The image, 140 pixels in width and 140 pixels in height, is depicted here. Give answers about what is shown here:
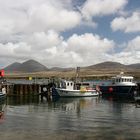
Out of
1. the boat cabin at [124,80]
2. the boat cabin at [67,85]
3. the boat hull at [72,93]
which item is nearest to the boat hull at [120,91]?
the boat cabin at [124,80]

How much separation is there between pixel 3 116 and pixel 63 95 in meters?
34.0

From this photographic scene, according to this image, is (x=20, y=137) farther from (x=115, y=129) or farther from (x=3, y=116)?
(x=3, y=116)

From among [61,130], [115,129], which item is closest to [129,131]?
[115,129]

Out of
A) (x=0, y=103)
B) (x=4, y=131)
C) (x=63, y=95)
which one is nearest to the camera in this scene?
(x=4, y=131)

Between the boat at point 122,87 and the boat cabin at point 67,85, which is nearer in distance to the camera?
the boat cabin at point 67,85

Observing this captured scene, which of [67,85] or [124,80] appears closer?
[67,85]

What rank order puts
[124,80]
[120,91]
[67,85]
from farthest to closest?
[124,80] < [120,91] < [67,85]

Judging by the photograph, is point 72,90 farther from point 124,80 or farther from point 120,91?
point 124,80

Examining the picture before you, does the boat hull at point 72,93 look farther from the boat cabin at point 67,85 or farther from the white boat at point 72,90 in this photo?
the boat cabin at point 67,85

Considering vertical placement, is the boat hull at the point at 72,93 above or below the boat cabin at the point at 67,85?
below

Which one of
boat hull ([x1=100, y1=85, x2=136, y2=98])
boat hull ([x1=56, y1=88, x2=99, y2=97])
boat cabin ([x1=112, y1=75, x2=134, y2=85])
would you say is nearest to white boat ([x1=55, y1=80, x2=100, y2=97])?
boat hull ([x1=56, y1=88, x2=99, y2=97])

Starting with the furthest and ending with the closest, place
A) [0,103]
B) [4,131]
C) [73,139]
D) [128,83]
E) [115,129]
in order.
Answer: [128,83] → [0,103] → [115,129] → [4,131] → [73,139]

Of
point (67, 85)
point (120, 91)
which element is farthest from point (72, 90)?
point (120, 91)

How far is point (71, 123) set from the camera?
32188mm
